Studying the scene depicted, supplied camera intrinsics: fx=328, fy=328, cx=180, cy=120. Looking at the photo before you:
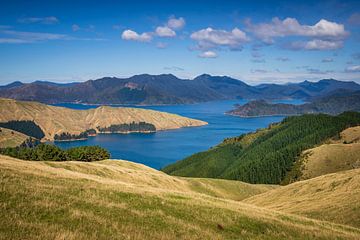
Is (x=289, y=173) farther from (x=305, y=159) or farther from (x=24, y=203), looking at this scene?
(x=24, y=203)

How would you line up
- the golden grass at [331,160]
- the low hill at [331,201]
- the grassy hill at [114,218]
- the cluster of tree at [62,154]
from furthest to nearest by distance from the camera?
the golden grass at [331,160] → the cluster of tree at [62,154] → the low hill at [331,201] → the grassy hill at [114,218]

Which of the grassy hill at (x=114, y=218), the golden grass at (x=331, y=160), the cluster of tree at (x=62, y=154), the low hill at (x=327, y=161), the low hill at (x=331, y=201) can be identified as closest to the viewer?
the grassy hill at (x=114, y=218)

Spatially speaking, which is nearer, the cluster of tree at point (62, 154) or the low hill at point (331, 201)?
the low hill at point (331, 201)

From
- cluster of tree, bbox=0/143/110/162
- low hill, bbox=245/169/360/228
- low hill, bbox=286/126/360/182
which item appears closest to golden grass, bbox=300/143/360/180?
low hill, bbox=286/126/360/182

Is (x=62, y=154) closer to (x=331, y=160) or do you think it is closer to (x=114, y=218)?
(x=114, y=218)


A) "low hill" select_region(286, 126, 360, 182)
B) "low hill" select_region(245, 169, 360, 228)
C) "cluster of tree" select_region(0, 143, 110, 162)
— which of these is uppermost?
"low hill" select_region(245, 169, 360, 228)

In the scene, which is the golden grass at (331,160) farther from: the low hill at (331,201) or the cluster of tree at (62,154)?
the cluster of tree at (62,154)

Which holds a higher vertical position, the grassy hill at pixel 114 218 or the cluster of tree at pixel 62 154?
the grassy hill at pixel 114 218

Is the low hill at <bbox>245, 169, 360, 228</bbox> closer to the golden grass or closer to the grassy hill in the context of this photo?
the grassy hill

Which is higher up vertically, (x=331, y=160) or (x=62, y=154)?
(x=62, y=154)

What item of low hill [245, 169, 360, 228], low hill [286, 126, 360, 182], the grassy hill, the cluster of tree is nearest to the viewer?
the grassy hill

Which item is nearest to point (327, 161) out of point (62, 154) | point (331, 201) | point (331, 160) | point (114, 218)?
point (331, 160)

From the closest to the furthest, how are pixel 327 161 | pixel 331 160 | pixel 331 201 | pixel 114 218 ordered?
pixel 114 218 < pixel 331 201 < pixel 331 160 < pixel 327 161

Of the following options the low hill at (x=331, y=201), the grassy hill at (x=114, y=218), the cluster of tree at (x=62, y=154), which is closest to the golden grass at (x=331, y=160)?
the low hill at (x=331, y=201)
